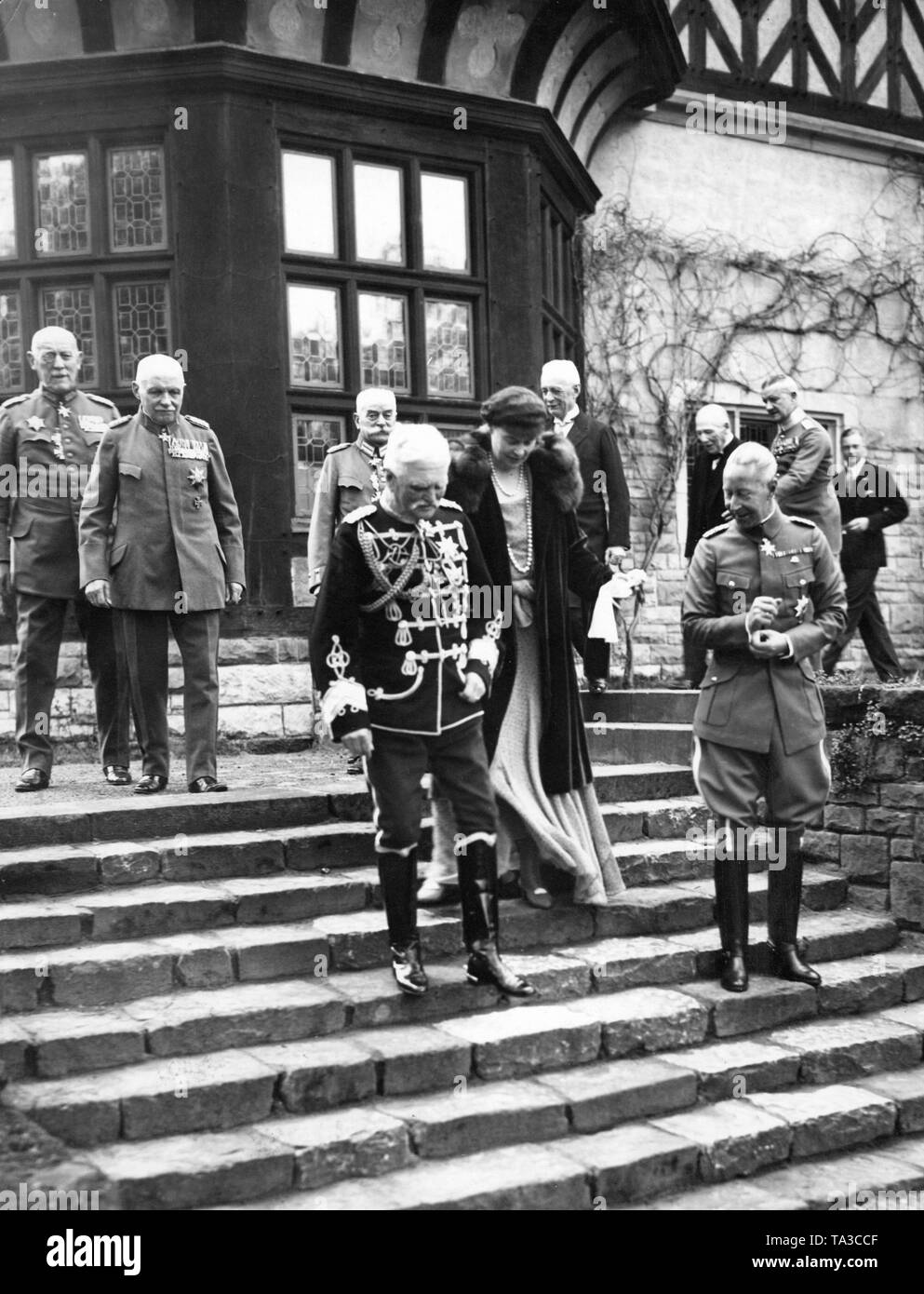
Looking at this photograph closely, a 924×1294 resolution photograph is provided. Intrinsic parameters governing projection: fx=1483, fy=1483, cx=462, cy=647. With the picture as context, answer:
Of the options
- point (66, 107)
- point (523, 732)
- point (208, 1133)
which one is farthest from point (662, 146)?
point (208, 1133)

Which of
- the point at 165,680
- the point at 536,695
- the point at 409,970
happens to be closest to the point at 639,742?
the point at 536,695

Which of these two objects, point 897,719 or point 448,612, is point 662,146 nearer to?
point 897,719

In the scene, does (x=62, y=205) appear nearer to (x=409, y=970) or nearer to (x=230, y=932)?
(x=230, y=932)

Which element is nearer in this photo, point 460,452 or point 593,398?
point 460,452

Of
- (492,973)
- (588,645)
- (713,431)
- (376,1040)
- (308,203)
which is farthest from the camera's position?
(308,203)

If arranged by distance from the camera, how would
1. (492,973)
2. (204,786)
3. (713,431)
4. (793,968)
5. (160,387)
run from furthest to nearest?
(713,431)
(160,387)
(204,786)
(793,968)
(492,973)

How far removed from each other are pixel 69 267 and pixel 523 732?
461 cm

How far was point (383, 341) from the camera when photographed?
359 inches

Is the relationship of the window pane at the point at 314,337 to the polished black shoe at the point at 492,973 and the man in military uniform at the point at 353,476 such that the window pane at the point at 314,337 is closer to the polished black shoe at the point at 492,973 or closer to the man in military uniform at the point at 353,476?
the man in military uniform at the point at 353,476

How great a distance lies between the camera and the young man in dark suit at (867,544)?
9.62m

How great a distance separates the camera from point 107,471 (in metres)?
6.64

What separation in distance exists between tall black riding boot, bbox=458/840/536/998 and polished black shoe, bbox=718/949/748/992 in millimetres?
880

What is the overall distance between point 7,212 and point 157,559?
10.5ft

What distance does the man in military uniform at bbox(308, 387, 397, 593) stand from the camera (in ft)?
22.6
